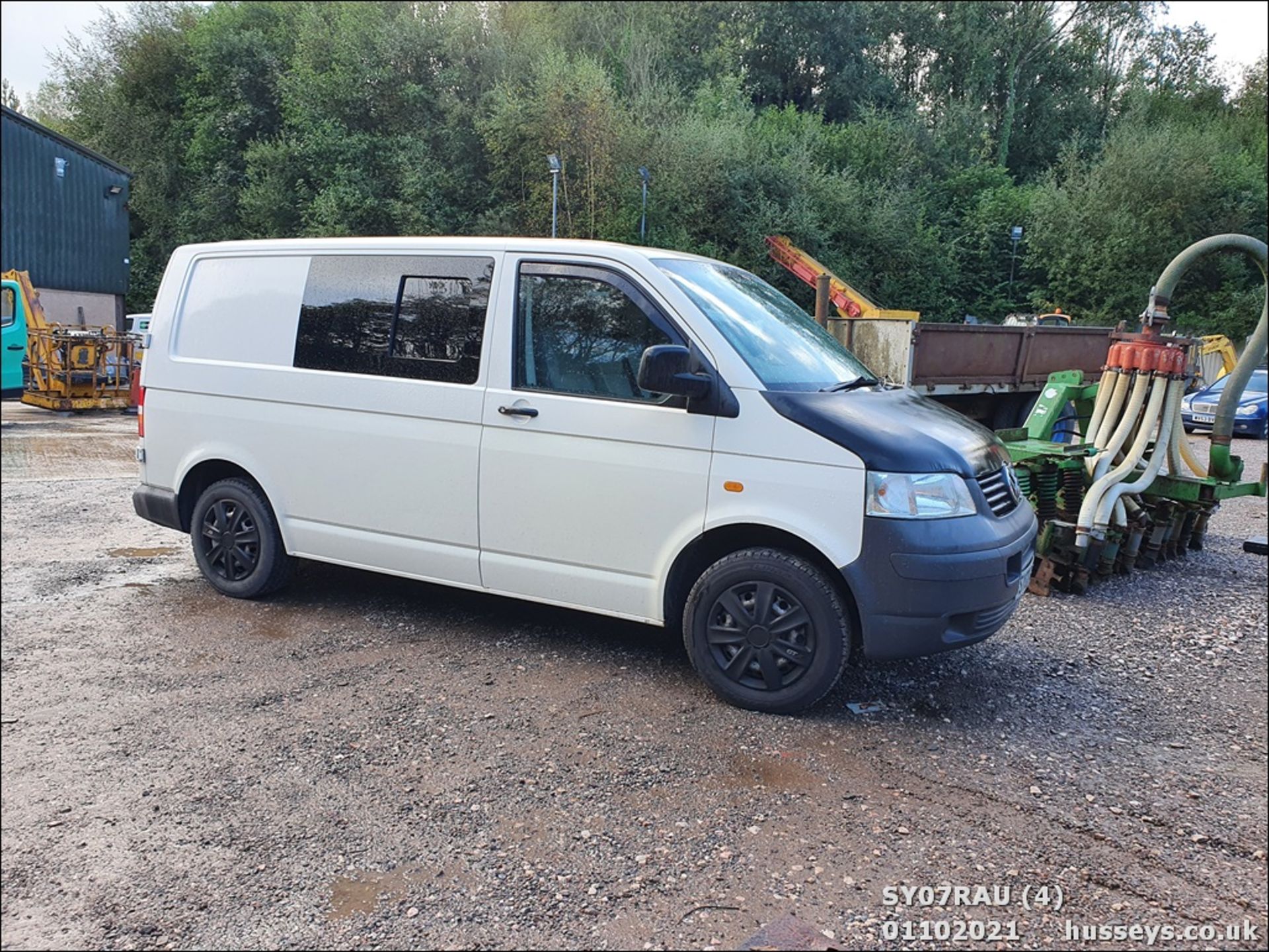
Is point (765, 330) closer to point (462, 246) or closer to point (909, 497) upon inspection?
point (909, 497)

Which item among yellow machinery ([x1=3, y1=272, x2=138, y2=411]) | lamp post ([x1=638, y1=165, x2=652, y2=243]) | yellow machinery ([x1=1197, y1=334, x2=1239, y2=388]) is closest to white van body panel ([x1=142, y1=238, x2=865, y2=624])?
yellow machinery ([x1=3, y1=272, x2=138, y2=411])

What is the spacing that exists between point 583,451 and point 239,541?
2311 mm

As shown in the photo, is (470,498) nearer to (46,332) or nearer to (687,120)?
(46,332)

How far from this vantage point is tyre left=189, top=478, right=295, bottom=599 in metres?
5.25

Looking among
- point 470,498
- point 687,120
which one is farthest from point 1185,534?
point 687,120

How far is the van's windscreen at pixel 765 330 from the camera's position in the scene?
4266 millimetres

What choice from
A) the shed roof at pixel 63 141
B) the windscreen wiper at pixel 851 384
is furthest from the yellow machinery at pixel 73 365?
the windscreen wiper at pixel 851 384

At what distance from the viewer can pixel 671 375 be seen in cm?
398

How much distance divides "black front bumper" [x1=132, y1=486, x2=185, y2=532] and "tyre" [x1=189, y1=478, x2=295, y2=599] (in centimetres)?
11

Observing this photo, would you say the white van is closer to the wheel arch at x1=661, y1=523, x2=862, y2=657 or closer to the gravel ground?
the wheel arch at x1=661, y1=523, x2=862, y2=657

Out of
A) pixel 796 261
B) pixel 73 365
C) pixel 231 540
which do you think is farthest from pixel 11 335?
pixel 796 261

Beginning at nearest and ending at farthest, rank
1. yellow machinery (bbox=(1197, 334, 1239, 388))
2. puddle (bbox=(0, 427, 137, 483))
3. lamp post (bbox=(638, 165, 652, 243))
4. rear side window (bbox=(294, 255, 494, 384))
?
rear side window (bbox=(294, 255, 494, 384)) → puddle (bbox=(0, 427, 137, 483)) → yellow machinery (bbox=(1197, 334, 1239, 388)) → lamp post (bbox=(638, 165, 652, 243))

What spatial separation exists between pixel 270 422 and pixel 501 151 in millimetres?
22176

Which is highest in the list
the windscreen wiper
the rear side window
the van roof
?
the van roof
